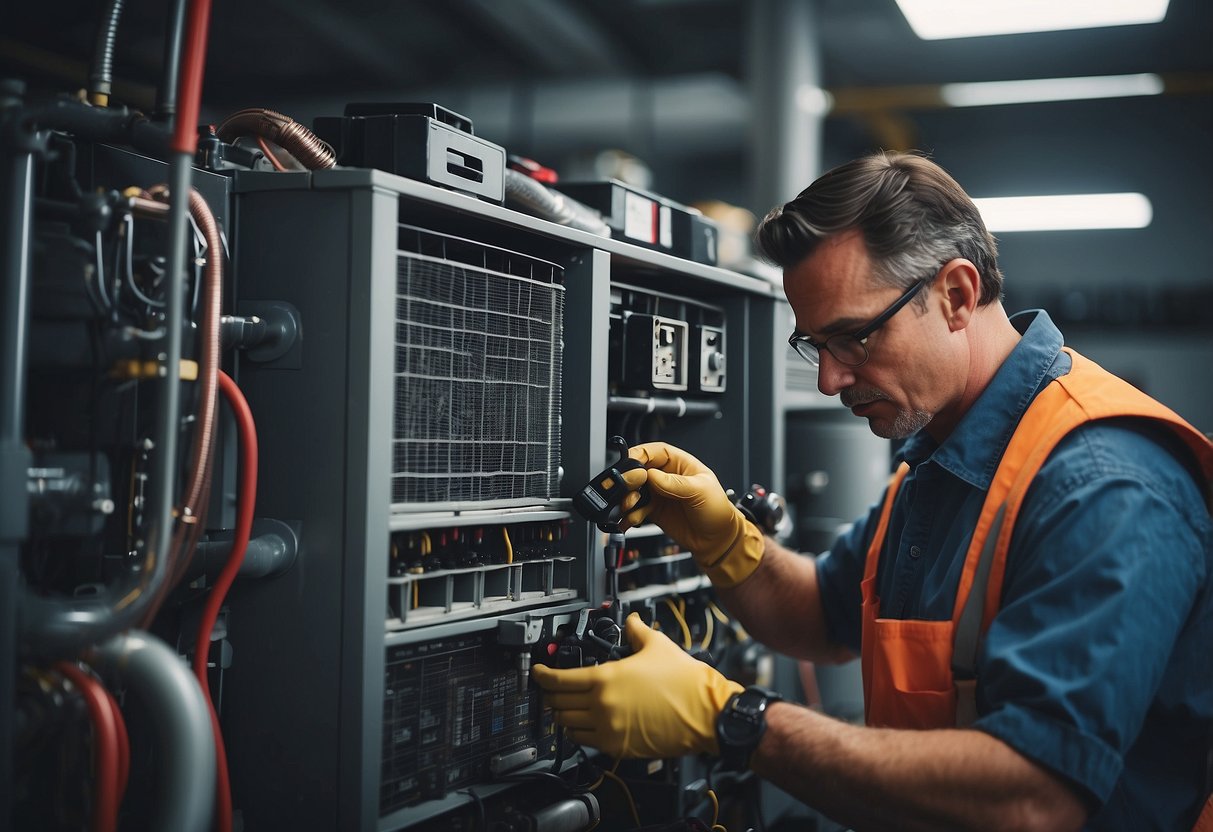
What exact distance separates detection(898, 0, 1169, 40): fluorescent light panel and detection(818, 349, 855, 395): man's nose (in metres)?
2.39

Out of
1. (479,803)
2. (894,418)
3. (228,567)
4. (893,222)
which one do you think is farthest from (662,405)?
(228,567)

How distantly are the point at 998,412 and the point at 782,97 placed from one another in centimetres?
312

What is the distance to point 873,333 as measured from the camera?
1.57 meters

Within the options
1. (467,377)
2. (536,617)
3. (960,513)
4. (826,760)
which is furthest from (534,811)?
(960,513)

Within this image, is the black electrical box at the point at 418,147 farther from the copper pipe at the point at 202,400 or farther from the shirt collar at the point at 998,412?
the shirt collar at the point at 998,412

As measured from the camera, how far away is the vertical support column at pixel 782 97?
4355mm

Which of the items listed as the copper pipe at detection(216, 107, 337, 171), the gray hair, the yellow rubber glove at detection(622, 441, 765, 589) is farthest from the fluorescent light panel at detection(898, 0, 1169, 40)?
the copper pipe at detection(216, 107, 337, 171)

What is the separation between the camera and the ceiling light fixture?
545 cm

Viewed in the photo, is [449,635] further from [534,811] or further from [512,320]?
[512,320]

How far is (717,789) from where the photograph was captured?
6.91ft

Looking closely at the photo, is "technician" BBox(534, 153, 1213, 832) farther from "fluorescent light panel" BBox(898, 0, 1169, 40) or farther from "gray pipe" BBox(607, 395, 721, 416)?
"fluorescent light panel" BBox(898, 0, 1169, 40)

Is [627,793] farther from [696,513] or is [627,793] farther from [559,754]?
[696,513]

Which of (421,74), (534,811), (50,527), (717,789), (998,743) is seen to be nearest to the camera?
(50,527)

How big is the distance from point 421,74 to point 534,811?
5.00m
